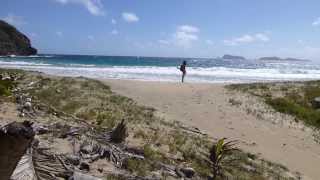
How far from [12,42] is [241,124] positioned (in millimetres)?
91371

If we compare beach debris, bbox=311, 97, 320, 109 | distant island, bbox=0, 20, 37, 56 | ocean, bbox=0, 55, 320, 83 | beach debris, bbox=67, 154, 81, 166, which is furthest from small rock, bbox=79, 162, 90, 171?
distant island, bbox=0, 20, 37, 56

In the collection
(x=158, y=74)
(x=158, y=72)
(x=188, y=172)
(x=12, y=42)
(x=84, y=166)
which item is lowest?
(x=158, y=72)

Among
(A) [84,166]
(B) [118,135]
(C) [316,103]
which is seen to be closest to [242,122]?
(C) [316,103]

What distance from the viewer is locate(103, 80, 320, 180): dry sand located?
12.8m

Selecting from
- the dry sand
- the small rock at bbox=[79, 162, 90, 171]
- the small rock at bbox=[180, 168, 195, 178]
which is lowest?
the dry sand

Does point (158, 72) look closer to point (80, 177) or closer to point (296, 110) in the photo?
point (296, 110)

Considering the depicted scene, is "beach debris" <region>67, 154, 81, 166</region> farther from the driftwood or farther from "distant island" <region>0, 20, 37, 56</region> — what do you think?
"distant island" <region>0, 20, 37, 56</region>

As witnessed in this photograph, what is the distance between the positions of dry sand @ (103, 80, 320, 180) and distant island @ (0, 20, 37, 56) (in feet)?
262

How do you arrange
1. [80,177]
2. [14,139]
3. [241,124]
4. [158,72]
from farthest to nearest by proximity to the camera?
[158,72] → [241,124] → [80,177] → [14,139]

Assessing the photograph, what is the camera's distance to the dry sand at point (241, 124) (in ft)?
42.0

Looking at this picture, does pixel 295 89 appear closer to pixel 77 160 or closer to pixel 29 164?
pixel 77 160

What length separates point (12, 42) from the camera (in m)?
100

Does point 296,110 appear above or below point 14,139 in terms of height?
below

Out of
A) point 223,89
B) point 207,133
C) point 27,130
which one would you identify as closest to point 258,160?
point 207,133
